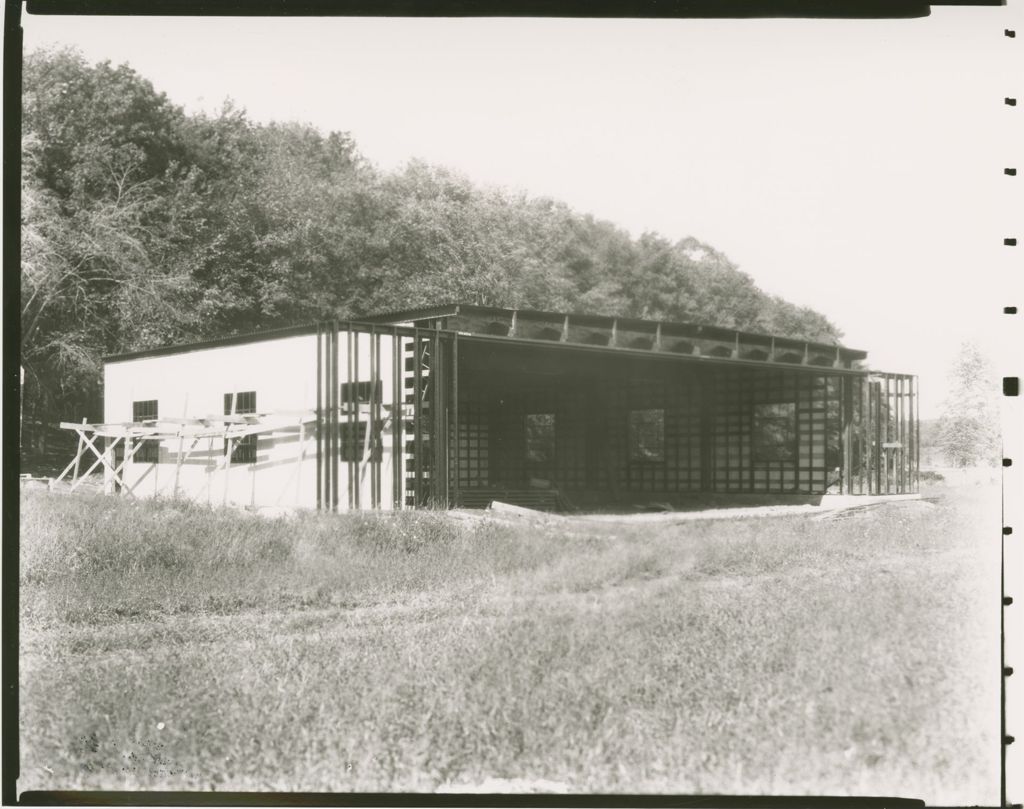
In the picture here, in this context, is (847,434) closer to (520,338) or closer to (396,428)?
(520,338)

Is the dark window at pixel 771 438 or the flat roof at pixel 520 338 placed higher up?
the flat roof at pixel 520 338

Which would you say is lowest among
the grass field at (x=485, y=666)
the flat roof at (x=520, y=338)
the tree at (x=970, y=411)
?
the grass field at (x=485, y=666)

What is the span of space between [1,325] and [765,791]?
4420 millimetres

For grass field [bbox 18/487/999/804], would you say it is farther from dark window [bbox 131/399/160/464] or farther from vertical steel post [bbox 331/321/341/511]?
dark window [bbox 131/399/160/464]

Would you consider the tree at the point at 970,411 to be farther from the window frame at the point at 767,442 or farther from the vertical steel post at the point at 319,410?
the vertical steel post at the point at 319,410

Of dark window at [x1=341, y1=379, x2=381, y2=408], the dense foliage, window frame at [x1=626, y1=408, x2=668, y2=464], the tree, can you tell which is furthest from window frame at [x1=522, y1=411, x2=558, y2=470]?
the tree

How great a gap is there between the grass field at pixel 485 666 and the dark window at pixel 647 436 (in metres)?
10.9

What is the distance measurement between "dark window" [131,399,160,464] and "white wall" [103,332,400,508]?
0.10 m

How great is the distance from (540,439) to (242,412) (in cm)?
1022

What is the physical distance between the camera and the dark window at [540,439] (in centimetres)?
2344

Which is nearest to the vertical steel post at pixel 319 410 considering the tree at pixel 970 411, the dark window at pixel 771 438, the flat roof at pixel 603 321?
the flat roof at pixel 603 321

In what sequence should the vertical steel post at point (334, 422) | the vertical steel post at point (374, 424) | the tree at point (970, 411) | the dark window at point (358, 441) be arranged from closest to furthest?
the tree at point (970, 411) → the vertical steel post at point (334, 422) → the vertical steel post at point (374, 424) → the dark window at point (358, 441)

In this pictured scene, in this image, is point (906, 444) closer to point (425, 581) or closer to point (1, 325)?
point (425, 581)

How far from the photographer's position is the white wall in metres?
13.3
